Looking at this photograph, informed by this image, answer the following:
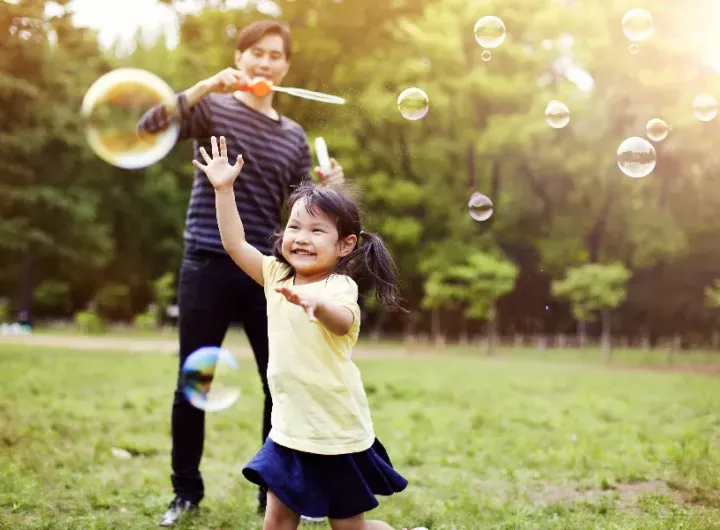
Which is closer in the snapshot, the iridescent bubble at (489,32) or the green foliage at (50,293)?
the iridescent bubble at (489,32)

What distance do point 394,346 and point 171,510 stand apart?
65.2 feet

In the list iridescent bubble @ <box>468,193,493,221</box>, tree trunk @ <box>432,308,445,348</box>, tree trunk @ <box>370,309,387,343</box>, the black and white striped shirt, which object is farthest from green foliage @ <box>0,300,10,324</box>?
the black and white striped shirt

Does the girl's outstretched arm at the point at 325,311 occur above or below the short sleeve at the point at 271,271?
below

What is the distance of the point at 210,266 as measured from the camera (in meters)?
3.43

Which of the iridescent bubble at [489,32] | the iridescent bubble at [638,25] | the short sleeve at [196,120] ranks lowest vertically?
the short sleeve at [196,120]

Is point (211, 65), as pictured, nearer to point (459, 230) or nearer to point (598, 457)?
point (459, 230)

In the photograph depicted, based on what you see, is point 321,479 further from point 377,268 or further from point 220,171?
point 220,171

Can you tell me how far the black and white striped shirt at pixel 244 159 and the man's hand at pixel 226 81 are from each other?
9.0 inches

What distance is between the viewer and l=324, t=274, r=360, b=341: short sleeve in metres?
2.48

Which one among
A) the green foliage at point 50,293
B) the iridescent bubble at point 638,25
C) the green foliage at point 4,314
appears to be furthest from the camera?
the green foliage at point 50,293

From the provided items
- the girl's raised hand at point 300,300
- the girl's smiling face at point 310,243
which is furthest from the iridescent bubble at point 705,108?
the girl's raised hand at point 300,300

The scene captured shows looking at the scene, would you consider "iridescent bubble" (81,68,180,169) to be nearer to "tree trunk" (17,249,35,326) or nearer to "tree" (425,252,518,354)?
"tree" (425,252,518,354)

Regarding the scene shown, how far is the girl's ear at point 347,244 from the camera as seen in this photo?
2643 millimetres

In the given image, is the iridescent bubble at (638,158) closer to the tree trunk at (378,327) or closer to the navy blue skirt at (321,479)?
the navy blue skirt at (321,479)
